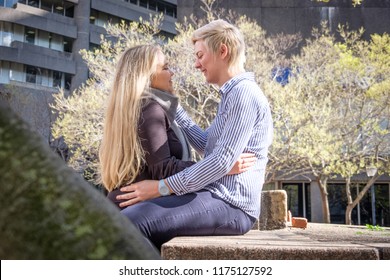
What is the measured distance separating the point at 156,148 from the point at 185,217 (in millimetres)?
306

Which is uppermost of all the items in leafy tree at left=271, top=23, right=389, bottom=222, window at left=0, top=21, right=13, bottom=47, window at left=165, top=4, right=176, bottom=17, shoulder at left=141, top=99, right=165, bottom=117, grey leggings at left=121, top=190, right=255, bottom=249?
window at left=165, top=4, right=176, bottom=17

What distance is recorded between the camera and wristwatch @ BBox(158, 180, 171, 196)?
6.33ft

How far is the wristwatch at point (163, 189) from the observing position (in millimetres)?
1931

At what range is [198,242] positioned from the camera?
166 cm

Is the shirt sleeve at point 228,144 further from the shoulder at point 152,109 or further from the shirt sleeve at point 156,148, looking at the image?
the shoulder at point 152,109

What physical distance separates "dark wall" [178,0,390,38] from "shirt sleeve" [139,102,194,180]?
28.2 metres

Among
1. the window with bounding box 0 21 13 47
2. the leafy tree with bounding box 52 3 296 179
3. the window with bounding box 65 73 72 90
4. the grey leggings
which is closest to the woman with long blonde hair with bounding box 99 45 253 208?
the grey leggings

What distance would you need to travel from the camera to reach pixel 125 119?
2.07m

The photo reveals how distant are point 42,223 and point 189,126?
2074 millimetres

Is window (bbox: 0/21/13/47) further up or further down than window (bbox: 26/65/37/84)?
further up

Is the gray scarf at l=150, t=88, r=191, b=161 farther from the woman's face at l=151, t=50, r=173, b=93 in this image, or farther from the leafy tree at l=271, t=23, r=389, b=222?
the leafy tree at l=271, t=23, r=389, b=222

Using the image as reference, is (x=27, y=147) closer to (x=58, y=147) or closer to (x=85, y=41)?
(x=58, y=147)

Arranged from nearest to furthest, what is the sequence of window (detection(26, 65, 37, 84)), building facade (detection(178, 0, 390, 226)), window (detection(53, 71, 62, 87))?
building facade (detection(178, 0, 390, 226)) < window (detection(26, 65, 37, 84)) < window (detection(53, 71, 62, 87))
